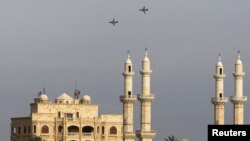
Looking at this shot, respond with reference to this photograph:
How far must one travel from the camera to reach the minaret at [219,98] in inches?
5433

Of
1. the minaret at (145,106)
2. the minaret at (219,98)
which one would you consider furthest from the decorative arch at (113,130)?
the minaret at (219,98)

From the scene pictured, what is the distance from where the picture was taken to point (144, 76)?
464 feet

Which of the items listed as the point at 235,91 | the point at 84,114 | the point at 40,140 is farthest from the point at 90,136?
the point at 235,91

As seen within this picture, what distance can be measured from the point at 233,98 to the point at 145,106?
1220 cm

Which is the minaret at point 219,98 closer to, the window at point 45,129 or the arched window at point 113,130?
the arched window at point 113,130

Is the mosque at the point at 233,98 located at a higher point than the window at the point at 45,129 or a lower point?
higher

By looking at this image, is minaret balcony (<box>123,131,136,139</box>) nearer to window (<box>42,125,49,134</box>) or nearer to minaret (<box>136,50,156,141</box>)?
minaret (<box>136,50,156,141</box>)

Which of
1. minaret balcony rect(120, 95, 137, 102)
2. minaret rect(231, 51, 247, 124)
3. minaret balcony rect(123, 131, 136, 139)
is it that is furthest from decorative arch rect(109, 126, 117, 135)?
minaret rect(231, 51, 247, 124)

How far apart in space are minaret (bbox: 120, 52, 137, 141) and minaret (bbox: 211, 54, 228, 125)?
11233mm

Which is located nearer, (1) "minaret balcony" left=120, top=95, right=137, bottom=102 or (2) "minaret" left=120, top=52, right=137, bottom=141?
(2) "minaret" left=120, top=52, right=137, bottom=141

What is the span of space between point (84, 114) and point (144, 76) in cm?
1153

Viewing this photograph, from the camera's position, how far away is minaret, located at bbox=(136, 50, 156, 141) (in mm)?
136875

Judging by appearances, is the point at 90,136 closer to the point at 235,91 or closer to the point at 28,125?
the point at 28,125

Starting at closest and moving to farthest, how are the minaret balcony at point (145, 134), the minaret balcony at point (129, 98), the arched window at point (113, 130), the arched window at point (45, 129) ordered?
the minaret balcony at point (145, 134), the minaret balcony at point (129, 98), the arched window at point (45, 129), the arched window at point (113, 130)
